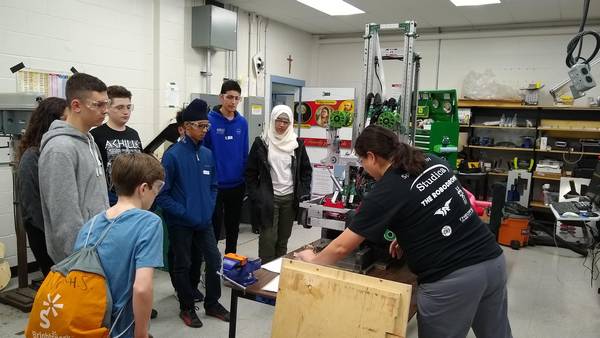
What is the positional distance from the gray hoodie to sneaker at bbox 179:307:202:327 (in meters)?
1.34

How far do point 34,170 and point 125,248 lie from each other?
1468mm

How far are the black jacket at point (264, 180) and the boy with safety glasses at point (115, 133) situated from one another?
807 millimetres

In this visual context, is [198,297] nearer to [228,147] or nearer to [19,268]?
[228,147]

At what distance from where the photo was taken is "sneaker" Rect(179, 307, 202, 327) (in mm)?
2924

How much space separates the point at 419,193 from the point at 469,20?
213 inches

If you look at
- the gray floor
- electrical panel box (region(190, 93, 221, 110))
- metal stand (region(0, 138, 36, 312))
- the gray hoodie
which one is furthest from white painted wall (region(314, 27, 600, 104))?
the gray hoodie

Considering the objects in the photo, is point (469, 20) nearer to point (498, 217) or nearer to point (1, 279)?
point (498, 217)

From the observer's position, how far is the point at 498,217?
4195 millimetres

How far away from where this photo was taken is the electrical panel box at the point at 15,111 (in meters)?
3.15

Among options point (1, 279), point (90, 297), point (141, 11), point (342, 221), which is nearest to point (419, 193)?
point (342, 221)

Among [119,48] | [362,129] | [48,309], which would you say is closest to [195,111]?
[362,129]

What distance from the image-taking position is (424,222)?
5.36 ft

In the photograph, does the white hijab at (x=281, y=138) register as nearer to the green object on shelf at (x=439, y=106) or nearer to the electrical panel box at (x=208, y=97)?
the electrical panel box at (x=208, y=97)

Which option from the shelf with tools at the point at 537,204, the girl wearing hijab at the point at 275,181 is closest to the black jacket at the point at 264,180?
the girl wearing hijab at the point at 275,181
